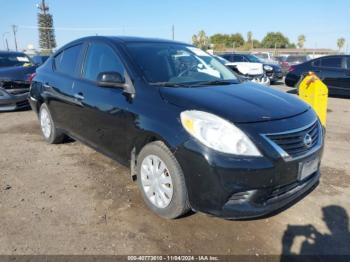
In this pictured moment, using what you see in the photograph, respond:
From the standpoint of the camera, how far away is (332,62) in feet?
39.3

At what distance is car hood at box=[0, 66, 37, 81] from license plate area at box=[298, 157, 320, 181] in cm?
741

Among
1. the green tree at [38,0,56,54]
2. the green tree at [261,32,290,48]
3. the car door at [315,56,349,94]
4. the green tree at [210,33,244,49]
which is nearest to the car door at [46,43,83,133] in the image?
the car door at [315,56,349,94]

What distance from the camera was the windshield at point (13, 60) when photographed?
31.0ft

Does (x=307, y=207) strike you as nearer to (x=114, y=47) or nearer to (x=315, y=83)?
(x=114, y=47)

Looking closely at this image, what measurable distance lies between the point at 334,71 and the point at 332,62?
1.31 ft

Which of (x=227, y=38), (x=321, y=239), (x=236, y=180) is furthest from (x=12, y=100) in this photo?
(x=227, y=38)

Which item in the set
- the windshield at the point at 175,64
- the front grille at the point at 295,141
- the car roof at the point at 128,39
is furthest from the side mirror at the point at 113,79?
the front grille at the point at 295,141

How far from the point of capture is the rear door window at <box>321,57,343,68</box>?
11.9 meters

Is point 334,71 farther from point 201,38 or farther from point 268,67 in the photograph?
point 201,38

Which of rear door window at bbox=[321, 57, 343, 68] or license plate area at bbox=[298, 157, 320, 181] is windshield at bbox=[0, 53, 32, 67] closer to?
license plate area at bbox=[298, 157, 320, 181]

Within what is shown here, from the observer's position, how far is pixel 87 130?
4.32m

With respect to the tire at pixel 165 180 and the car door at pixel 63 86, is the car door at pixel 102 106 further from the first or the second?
the tire at pixel 165 180

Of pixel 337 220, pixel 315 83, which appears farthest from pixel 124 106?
pixel 315 83

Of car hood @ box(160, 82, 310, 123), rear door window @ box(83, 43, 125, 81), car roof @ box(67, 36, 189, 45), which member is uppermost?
car roof @ box(67, 36, 189, 45)
